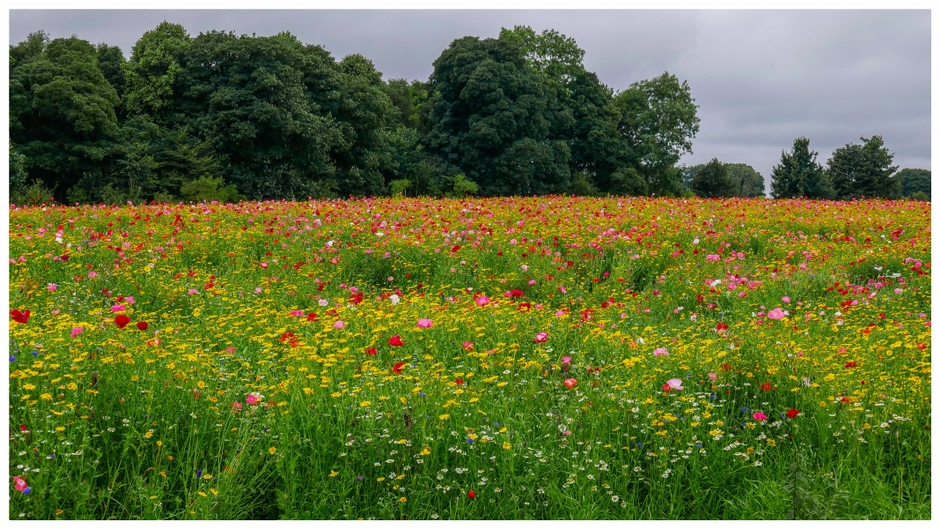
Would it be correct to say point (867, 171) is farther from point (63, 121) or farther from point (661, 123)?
point (63, 121)

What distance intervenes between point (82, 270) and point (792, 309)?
7.38 meters

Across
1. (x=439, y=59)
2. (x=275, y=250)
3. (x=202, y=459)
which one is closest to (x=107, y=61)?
(x=439, y=59)

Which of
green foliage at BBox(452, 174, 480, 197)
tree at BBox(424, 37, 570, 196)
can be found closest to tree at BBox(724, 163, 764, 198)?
tree at BBox(424, 37, 570, 196)

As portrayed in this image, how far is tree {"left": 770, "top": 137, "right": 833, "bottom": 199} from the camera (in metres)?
54.1

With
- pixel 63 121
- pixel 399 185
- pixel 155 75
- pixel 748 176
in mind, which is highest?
pixel 748 176

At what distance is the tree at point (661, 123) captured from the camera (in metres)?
42.8

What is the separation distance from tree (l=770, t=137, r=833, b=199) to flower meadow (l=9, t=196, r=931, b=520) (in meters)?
52.5

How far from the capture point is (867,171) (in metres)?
51.9

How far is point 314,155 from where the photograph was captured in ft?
100

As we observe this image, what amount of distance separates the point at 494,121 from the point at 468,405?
31.8 m

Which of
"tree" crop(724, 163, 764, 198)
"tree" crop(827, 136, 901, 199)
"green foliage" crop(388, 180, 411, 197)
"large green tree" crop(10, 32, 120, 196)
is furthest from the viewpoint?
"tree" crop(724, 163, 764, 198)

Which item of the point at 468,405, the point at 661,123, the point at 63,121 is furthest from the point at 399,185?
the point at 468,405

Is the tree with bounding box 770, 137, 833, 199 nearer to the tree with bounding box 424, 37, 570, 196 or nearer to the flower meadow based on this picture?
the tree with bounding box 424, 37, 570, 196

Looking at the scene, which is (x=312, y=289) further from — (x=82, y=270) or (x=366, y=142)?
(x=366, y=142)
